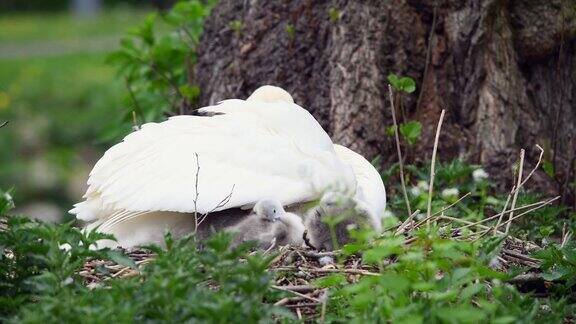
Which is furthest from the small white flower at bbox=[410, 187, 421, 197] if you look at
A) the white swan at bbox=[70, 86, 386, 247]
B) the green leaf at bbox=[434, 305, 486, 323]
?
the green leaf at bbox=[434, 305, 486, 323]

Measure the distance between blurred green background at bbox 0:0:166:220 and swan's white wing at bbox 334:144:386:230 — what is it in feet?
8.88

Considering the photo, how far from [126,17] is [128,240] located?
18.5 meters

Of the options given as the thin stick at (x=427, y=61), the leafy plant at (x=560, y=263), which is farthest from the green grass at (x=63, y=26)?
the leafy plant at (x=560, y=263)

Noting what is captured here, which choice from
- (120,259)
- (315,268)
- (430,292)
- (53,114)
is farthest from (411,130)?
(53,114)

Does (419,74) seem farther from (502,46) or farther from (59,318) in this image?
(59,318)

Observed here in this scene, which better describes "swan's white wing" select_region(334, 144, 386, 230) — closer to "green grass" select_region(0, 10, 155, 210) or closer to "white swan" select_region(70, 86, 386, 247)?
"white swan" select_region(70, 86, 386, 247)

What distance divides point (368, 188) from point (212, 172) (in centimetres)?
74

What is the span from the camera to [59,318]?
409 cm

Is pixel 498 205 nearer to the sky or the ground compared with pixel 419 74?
nearer to the ground

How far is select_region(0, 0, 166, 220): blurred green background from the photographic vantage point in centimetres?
1259

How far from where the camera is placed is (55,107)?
15578mm

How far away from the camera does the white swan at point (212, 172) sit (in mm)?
5238

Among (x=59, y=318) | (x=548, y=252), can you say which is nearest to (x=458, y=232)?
(x=548, y=252)

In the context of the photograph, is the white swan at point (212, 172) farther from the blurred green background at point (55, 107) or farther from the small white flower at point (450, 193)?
the blurred green background at point (55, 107)
